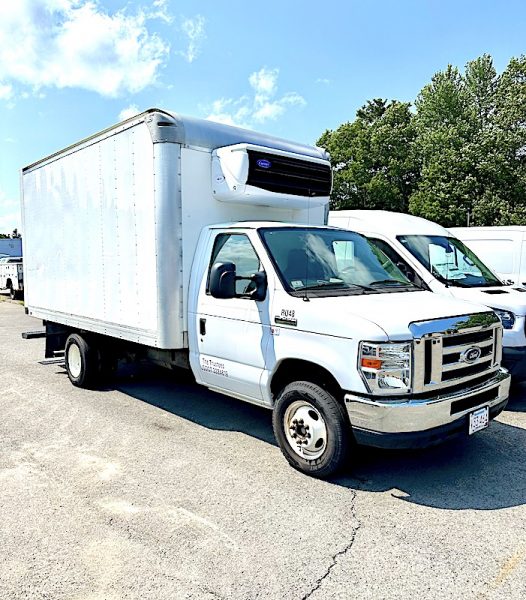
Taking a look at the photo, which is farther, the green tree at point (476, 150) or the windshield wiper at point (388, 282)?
the green tree at point (476, 150)

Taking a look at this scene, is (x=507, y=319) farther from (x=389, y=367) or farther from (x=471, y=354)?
(x=389, y=367)

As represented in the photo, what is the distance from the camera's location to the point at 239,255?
536 cm

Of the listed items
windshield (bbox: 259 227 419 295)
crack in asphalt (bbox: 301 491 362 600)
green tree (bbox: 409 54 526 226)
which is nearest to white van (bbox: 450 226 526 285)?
windshield (bbox: 259 227 419 295)

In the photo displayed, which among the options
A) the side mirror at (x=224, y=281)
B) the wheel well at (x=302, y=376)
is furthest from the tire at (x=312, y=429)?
the side mirror at (x=224, y=281)

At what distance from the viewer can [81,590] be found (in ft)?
10.2

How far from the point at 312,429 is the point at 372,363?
0.87 meters

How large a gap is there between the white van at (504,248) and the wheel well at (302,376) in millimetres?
7364

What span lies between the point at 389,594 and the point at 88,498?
2409 millimetres

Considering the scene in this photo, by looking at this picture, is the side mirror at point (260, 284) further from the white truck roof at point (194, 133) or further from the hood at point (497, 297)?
the hood at point (497, 297)

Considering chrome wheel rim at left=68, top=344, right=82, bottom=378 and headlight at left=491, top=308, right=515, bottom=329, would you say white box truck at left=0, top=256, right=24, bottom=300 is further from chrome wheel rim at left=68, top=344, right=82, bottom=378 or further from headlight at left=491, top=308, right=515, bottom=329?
headlight at left=491, top=308, right=515, bottom=329

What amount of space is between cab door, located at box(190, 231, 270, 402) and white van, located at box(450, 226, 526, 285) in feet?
23.8

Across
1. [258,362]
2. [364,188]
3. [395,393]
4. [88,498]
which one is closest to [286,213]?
[258,362]

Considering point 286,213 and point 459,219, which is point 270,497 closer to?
point 286,213

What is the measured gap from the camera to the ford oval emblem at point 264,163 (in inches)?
230
